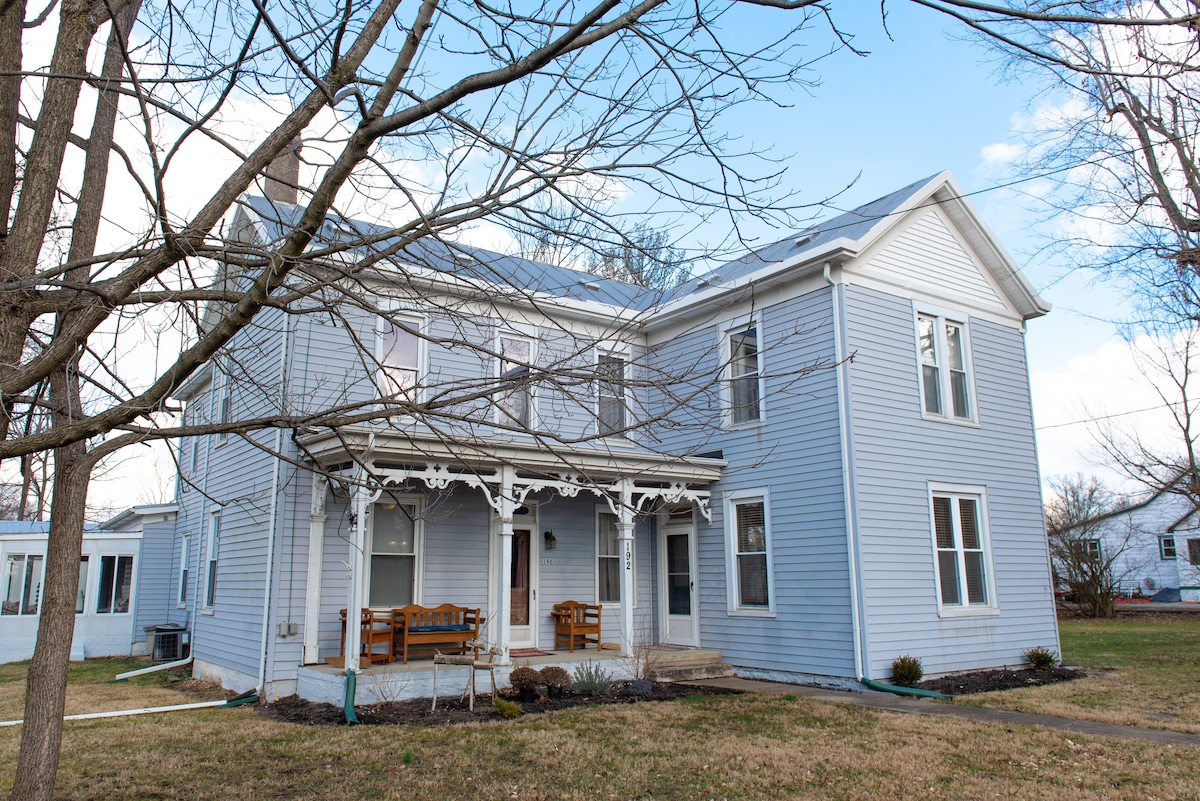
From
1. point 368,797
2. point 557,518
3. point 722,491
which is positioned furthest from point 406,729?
point 722,491

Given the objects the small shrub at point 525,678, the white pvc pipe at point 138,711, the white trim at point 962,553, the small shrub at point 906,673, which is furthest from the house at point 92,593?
the white trim at point 962,553

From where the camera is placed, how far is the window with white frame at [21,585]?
1861 centimetres

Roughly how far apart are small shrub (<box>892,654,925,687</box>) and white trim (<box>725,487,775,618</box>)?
187 cm

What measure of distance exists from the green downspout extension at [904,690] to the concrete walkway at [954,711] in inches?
2.7

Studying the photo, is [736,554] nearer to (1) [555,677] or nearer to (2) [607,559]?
(2) [607,559]

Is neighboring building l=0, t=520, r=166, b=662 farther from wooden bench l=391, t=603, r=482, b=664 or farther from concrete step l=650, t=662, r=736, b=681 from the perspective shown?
concrete step l=650, t=662, r=736, b=681

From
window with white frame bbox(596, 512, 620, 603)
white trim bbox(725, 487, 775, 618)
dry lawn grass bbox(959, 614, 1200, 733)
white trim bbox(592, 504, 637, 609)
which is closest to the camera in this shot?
dry lawn grass bbox(959, 614, 1200, 733)

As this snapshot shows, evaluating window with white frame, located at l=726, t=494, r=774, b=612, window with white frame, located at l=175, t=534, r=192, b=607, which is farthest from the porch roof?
window with white frame, located at l=175, t=534, r=192, b=607

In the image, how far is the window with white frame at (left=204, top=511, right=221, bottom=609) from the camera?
45.6ft

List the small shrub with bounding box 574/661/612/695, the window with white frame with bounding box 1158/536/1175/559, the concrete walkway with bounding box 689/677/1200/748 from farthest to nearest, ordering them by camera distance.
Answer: the window with white frame with bounding box 1158/536/1175/559
the small shrub with bounding box 574/661/612/695
the concrete walkway with bounding box 689/677/1200/748

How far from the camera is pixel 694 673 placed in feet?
39.5

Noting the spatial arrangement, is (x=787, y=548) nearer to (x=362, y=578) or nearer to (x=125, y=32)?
(x=362, y=578)

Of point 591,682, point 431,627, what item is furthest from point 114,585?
point 591,682

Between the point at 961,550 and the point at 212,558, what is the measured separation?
12.0 m
